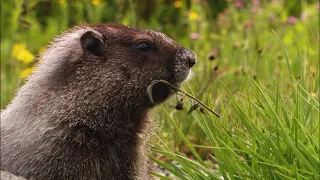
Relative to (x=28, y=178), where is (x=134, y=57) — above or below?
above

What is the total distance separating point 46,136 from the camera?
4.12 meters

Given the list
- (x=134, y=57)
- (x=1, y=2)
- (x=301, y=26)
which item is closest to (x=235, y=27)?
(x=301, y=26)

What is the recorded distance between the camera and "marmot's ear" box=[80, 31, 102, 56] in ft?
14.0

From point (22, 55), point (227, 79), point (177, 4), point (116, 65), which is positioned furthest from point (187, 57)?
point (177, 4)

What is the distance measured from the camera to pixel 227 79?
6465 mm

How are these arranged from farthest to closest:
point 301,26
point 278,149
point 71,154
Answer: point 301,26, point 71,154, point 278,149

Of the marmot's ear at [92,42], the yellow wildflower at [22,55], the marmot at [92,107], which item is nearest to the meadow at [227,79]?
the yellow wildflower at [22,55]

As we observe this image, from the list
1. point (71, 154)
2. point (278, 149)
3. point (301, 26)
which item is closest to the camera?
point (278, 149)

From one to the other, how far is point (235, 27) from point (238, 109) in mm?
5599

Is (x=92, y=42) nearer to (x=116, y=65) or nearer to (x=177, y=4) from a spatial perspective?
(x=116, y=65)

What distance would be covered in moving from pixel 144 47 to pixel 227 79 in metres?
2.25

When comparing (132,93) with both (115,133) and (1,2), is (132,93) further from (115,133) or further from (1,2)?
(1,2)

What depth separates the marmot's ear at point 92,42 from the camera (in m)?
4.28

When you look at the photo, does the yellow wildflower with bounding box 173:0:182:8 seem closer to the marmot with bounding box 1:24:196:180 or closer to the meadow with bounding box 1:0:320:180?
the meadow with bounding box 1:0:320:180
